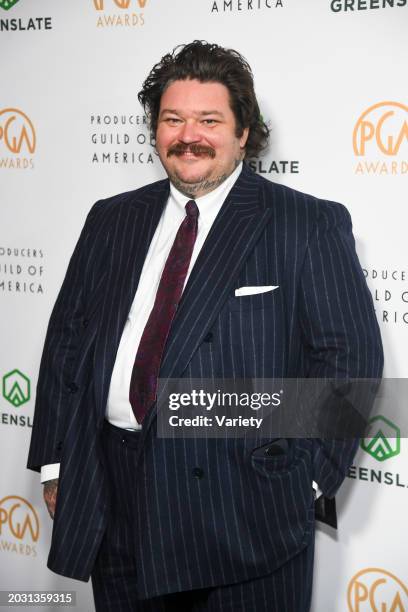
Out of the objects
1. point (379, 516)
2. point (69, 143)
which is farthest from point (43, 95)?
point (379, 516)

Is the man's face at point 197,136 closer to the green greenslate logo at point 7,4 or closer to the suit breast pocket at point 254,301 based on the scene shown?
the suit breast pocket at point 254,301

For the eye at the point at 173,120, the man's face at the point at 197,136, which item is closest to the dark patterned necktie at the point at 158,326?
the man's face at the point at 197,136

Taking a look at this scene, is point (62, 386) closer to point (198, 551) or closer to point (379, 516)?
point (198, 551)

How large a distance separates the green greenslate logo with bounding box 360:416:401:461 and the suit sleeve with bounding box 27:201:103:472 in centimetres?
80

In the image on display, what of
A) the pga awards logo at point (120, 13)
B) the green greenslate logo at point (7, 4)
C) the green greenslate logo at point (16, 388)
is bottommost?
the green greenslate logo at point (16, 388)

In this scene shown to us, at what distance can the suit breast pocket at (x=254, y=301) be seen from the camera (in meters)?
1.81

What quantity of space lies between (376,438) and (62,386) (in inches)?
32.8

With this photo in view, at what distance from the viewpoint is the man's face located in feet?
6.23

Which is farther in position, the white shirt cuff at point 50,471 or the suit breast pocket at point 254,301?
the white shirt cuff at point 50,471

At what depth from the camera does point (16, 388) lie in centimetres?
276

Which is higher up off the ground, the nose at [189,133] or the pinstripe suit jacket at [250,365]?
the nose at [189,133]

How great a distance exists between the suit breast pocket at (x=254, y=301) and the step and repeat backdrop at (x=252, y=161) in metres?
0.43

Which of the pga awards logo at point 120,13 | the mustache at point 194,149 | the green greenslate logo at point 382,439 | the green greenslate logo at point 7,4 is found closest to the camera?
the mustache at point 194,149

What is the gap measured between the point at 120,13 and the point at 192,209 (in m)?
0.78
